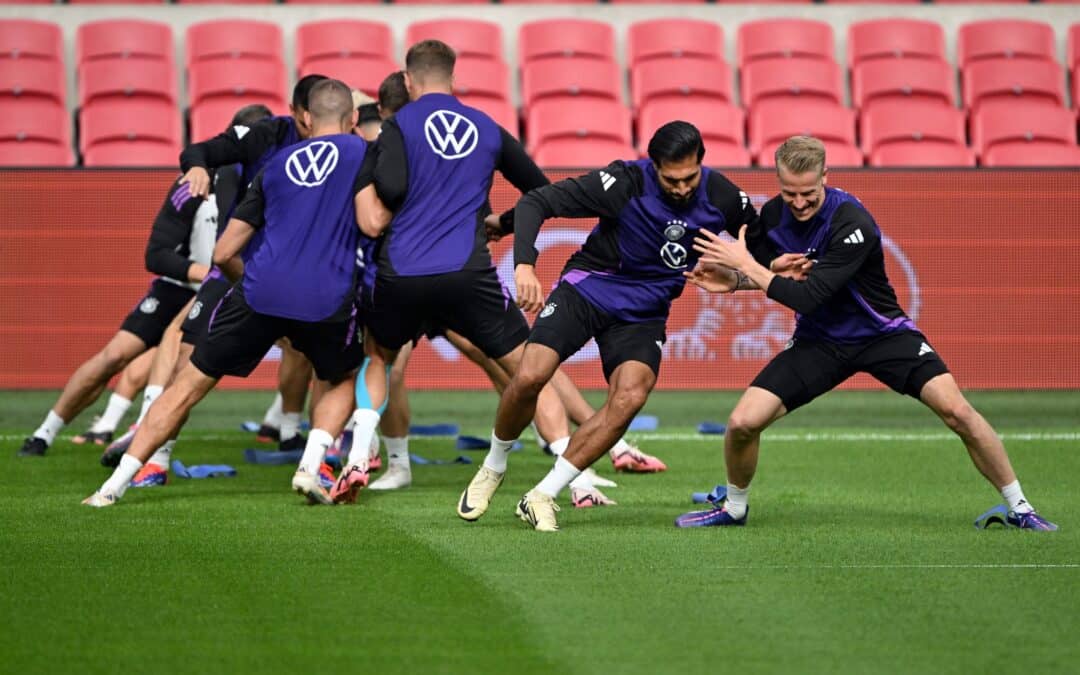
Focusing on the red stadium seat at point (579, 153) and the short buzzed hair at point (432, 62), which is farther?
the red stadium seat at point (579, 153)

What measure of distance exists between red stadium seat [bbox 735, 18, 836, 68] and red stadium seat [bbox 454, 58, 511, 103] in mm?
2599

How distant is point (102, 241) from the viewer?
45.4 feet

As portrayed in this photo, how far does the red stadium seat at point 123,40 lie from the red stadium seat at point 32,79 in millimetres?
368

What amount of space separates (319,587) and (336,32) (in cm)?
1181

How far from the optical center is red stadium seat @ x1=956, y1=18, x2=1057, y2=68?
1791 centimetres

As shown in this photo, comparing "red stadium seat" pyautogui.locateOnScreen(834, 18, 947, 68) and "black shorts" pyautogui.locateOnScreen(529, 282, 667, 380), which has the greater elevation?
"red stadium seat" pyautogui.locateOnScreen(834, 18, 947, 68)

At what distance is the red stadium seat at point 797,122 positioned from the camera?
1653cm

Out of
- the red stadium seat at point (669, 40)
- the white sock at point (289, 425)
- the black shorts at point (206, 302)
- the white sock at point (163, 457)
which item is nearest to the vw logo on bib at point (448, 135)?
the black shorts at point (206, 302)

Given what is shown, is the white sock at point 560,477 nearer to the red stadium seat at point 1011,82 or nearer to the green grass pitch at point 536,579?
the green grass pitch at point 536,579

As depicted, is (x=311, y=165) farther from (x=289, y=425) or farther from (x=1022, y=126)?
(x=1022, y=126)

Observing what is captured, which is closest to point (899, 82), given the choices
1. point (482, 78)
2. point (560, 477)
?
point (482, 78)

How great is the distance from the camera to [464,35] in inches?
677

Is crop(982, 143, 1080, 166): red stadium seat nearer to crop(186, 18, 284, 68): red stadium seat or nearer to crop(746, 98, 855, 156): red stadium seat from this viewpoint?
crop(746, 98, 855, 156): red stadium seat

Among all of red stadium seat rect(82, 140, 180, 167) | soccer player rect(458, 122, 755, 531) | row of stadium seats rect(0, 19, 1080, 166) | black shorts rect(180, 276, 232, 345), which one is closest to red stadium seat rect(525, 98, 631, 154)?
row of stadium seats rect(0, 19, 1080, 166)
